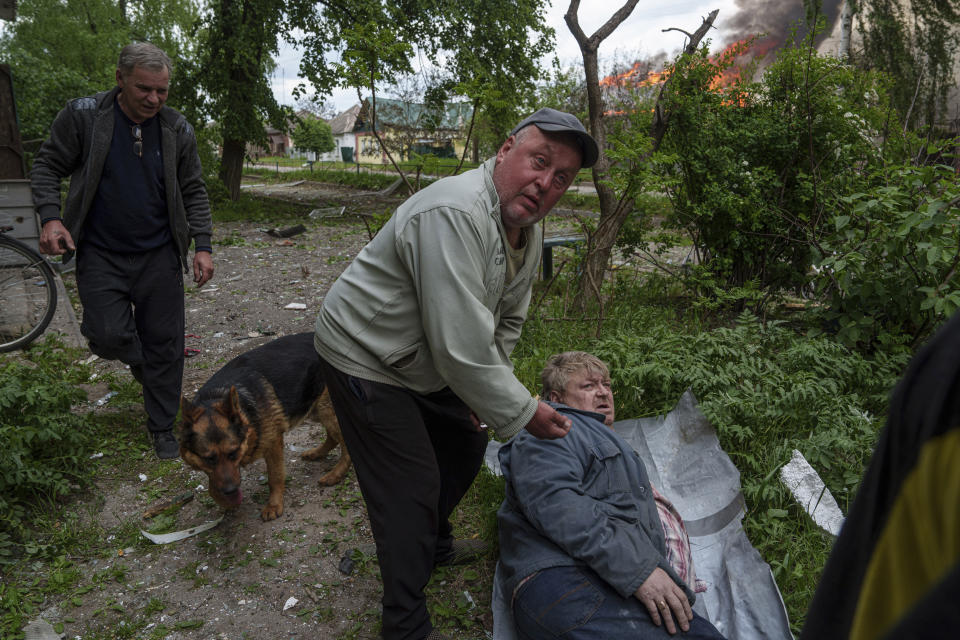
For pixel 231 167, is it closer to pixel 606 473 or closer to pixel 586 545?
pixel 606 473

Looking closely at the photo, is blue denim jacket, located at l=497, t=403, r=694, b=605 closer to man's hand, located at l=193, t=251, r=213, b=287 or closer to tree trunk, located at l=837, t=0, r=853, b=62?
man's hand, located at l=193, t=251, r=213, b=287

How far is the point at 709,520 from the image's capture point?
3301 millimetres

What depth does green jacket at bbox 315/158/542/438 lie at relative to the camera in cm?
200

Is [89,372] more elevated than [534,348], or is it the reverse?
[534,348]

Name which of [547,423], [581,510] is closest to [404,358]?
[547,423]

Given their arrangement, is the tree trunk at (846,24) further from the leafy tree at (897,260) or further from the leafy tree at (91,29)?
the leafy tree at (91,29)

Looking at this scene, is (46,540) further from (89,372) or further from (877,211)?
(877,211)

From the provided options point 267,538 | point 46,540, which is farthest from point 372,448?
point 46,540

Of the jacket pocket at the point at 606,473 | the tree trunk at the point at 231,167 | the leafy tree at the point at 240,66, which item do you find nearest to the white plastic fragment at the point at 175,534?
the jacket pocket at the point at 606,473

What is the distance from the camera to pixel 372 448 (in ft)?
7.73

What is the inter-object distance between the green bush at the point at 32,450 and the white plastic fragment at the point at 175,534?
52cm

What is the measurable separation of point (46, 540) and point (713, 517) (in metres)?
3.53

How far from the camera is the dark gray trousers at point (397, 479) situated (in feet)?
7.59

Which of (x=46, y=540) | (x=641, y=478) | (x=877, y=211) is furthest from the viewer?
(x=877, y=211)
